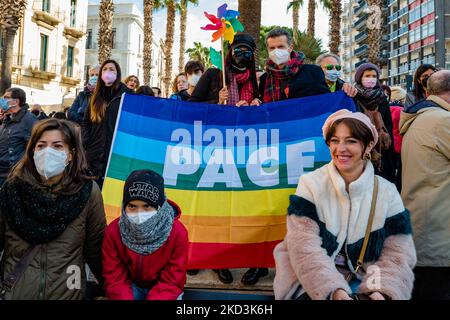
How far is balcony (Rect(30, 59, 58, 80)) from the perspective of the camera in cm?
2882

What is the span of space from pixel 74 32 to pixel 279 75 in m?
33.3

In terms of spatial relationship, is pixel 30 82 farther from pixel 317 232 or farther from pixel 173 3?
pixel 317 232

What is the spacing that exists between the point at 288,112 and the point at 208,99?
857 mm

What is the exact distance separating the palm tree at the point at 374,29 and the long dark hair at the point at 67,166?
13685 millimetres

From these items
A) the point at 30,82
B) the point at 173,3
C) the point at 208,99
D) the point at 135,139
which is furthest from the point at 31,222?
the point at 30,82

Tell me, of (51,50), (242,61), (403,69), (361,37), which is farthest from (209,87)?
(361,37)

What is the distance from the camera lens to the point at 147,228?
2.58 metres

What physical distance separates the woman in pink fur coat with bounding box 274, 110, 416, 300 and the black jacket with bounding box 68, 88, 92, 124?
344 centimetres

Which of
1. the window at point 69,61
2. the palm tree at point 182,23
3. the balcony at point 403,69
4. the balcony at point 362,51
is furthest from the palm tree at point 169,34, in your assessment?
the balcony at point 362,51

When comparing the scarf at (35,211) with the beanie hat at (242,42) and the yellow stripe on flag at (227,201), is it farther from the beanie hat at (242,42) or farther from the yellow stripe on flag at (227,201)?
the beanie hat at (242,42)

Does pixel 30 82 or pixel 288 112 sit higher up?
pixel 30 82

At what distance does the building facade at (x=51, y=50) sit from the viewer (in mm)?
27500

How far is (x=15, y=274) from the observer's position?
2520 mm

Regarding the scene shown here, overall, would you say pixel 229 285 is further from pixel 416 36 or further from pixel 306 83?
pixel 416 36
